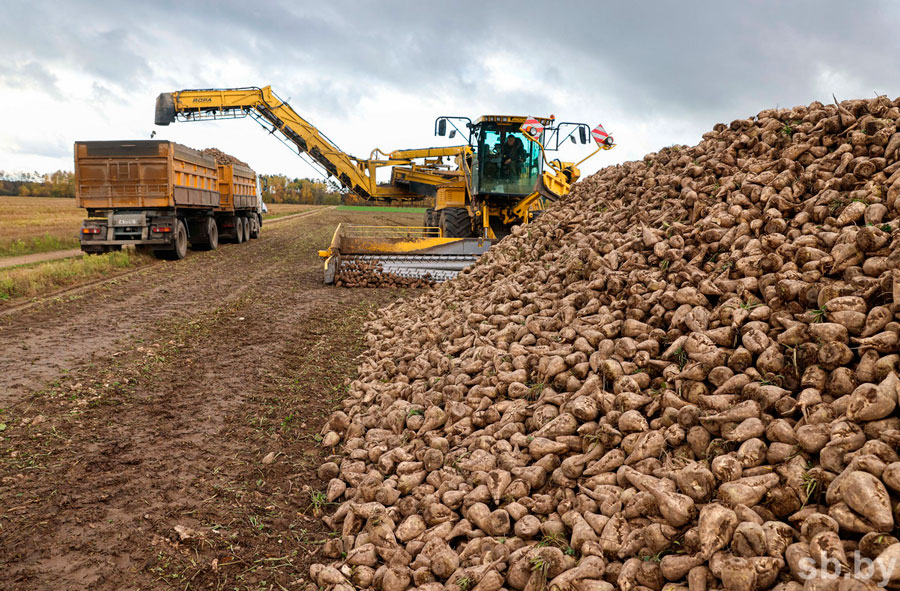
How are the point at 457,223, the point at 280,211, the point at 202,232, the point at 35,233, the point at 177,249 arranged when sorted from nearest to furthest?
the point at 457,223 → the point at 177,249 → the point at 202,232 → the point at 35,233 → the point at 280,211

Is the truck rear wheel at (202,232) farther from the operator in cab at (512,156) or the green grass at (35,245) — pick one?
the operator in cab at (512,156)

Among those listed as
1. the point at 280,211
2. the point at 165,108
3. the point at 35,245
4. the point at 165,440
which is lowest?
the point at 165,440

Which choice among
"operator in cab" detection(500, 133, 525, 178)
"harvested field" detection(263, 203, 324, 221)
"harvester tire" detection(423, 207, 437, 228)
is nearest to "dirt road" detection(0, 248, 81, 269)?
"harvester tire" detection(423, 207, 437, 228)

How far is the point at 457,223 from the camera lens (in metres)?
13.9

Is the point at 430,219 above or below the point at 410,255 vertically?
above

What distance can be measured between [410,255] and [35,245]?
14410mm

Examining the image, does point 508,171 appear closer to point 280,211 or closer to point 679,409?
point 679,409

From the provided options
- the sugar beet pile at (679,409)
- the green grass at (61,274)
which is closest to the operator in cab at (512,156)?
the sugar beet pile at (679,409)

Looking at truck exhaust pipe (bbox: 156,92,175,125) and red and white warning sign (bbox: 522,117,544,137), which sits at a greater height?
truck exhaust pipe (bbox: 156,92,175,125)

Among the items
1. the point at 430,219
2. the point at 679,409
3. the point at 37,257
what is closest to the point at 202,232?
the point at 37,257

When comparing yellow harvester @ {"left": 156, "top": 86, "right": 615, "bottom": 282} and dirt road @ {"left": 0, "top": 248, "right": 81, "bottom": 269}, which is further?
dirt road @ {"left": 0, "top": 248, "right": 81, "bottom": 269}

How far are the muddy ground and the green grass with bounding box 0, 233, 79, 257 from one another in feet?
34.3

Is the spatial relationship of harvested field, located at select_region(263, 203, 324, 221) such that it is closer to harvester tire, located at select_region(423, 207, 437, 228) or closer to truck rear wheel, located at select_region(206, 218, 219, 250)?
truck rear wheel, located at select_region(206, 218, 219, 250)

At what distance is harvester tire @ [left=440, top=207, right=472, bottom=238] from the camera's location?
13836 millimetres
